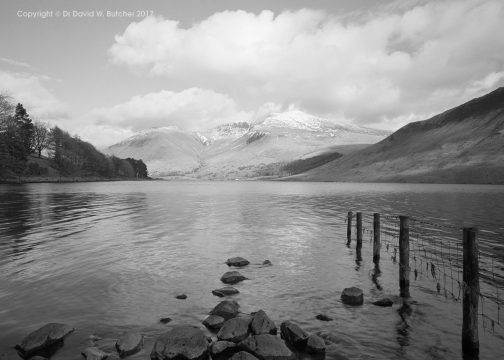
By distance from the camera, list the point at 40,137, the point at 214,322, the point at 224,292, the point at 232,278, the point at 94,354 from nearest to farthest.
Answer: the point at 94,354 → the point at 214,322 → the point at 224,292 → the point at 232,278 → the point at 40,137

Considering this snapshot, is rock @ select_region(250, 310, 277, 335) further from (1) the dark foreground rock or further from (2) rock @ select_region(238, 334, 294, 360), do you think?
(1) the dark foreground rock

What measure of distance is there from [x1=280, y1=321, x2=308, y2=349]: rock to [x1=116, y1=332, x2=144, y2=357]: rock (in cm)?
594

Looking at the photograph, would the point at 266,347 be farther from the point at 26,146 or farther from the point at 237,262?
the point at 26,146

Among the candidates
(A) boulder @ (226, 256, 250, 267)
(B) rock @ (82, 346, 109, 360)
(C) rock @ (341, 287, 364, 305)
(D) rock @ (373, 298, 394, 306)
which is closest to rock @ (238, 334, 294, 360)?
(B) rock @ (82, 346, 109, 360)

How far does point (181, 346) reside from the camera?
13023 mm

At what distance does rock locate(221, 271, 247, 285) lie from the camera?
890 inches

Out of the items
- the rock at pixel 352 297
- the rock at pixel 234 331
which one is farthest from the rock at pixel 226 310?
the rock at pixel 352 297

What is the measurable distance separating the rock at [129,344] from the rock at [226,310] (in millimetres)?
3999

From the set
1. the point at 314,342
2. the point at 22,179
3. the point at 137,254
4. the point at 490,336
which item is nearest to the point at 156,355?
the point at 314,342

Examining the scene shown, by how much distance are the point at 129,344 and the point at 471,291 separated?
13901mm

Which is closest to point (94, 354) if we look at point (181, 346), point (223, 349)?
point (181, 346)

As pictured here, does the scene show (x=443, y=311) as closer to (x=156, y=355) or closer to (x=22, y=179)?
(x=156, y=355)

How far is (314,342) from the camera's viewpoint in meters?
13.8

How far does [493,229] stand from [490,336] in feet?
106
